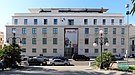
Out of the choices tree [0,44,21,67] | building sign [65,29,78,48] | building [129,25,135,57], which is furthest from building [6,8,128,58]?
tree [0,44,21,67]

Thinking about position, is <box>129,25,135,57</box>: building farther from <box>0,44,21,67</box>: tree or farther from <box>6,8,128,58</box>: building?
<box>0,44,21,67</box>: tree

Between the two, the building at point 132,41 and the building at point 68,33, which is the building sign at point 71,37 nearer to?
the building at point 68,33

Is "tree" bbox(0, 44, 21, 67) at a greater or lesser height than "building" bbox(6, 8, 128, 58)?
lesser

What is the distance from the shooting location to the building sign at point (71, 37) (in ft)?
236

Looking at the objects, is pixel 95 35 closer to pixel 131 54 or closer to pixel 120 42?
pixel 120 42

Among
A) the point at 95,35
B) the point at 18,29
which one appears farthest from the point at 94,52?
the point at 18,29

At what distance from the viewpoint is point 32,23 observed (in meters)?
72.6

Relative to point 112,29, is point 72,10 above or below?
above

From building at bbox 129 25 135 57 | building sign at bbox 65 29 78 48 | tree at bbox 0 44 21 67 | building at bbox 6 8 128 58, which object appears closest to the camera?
tree at bbox 0 44 21 67

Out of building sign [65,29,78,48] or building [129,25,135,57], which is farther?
building [129,25,135,57]

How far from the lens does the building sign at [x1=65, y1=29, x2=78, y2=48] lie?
2832 inches

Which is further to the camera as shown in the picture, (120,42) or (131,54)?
(131,54)

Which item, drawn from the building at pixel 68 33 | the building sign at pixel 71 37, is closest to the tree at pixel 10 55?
the building at pixel 68 33

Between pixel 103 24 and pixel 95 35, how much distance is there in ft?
12.9
